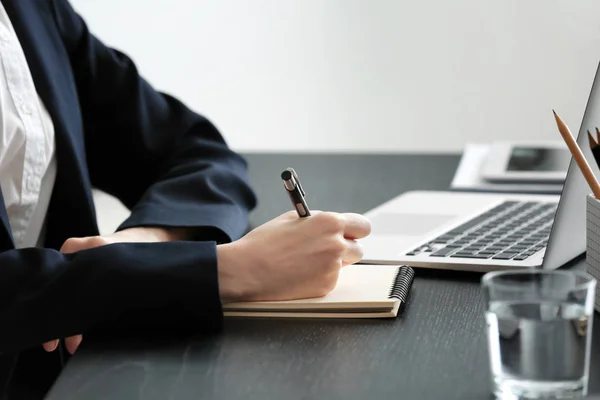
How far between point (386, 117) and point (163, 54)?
0.94 m

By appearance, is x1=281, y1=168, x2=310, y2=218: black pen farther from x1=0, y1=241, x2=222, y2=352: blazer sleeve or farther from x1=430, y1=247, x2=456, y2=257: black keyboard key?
x1=430, y1=247, x2=456, y2=257: black keyboard key

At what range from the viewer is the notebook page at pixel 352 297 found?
892mm

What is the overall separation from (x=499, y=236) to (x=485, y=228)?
61mm

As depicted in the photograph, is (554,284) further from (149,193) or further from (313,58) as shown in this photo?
(313,58)

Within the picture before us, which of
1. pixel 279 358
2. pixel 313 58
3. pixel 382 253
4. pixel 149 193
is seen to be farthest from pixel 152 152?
pixel 313 58

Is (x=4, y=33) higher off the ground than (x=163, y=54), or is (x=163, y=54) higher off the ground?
(x=4, y=33)

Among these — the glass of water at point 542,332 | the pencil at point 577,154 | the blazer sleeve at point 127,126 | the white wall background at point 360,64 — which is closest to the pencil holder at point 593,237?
the pencil at point 577,154

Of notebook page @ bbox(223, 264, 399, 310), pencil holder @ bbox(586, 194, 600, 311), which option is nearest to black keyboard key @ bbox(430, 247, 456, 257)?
notebook page @ bbox(223, 264, 399, 310)

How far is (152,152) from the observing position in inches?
62.4

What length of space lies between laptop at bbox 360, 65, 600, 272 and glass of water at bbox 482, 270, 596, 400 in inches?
9.8

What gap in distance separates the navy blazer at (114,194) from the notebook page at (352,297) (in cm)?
6

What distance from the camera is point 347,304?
2.93 ft

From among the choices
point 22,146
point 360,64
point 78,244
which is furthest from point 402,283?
point 360,64

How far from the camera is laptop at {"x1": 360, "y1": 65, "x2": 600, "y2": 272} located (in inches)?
36.9
